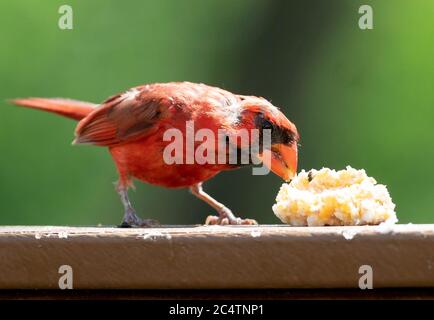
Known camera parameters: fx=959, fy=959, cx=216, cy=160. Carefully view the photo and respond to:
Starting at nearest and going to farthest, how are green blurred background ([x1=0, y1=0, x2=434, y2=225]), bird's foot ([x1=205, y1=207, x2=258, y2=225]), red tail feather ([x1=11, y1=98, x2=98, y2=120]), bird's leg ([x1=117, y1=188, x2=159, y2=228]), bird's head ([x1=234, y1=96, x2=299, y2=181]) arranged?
1. bird's head ([x1=234, y1=96, x2=299, y2=181])
2. bird's leg ([x1=117, y1=188, x2=159, y2=228])
3. bird's foot ([x1=205, y1=207, x2=258, y2=225])
4. red tail feather ([x1=11, y1=98, x2=98, y2=120])
5. green blurred background ([x1=0, y1=0, x2=434, y2=225])

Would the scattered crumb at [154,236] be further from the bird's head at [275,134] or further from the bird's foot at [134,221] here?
the bird's foot at [134,221]

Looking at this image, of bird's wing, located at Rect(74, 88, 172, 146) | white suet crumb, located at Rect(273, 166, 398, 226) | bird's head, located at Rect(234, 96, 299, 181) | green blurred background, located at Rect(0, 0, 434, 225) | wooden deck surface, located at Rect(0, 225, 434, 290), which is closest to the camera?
wooden deck surface, located at Rect(0, 225, 434, 290)

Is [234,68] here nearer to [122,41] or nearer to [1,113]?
[122,41]

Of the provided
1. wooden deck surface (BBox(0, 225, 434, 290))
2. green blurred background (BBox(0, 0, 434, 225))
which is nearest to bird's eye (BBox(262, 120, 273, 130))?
wooden deck surface (BBox(0, 225, 434, 290))

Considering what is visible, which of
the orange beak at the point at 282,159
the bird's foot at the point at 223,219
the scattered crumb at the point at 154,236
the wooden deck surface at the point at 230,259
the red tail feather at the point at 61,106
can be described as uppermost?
the red tail feather at the point at 61,106

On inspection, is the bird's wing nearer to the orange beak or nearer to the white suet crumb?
the orange beak

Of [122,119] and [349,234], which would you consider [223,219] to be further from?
[349,234]

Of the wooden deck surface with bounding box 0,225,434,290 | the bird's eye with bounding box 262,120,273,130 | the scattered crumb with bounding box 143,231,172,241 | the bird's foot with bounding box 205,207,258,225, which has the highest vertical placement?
the bird's eye with bounding box 262,120,273,130

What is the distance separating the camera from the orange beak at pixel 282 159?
2.91 metres

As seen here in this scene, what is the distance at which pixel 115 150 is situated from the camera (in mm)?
3602

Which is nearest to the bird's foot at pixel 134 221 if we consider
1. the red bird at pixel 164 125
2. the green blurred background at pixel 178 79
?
the red bird at pixel 164 125

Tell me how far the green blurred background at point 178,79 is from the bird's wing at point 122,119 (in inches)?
128

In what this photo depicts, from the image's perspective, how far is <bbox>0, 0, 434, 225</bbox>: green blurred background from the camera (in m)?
7.40

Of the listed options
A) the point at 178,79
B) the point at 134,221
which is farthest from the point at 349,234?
the point at 178,79
